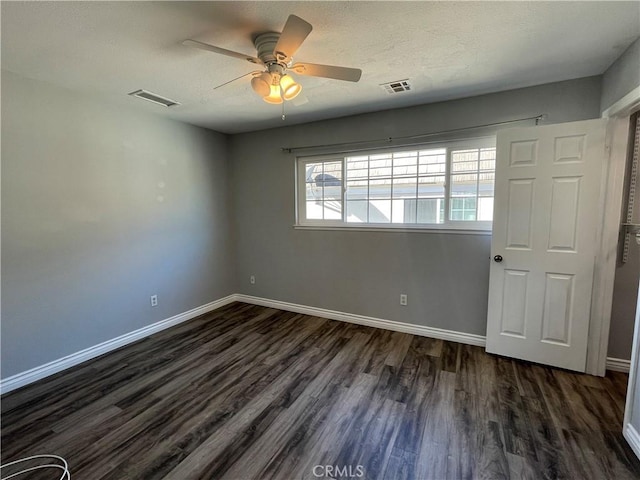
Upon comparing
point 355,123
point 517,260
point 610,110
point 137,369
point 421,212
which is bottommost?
point 137,369

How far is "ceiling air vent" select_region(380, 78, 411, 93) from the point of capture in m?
2.45

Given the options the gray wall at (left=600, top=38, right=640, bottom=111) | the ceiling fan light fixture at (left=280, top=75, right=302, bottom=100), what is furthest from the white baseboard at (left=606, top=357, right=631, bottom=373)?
the ceiling fan light fixture at (left=280, top=75, right=302, bottom=100)

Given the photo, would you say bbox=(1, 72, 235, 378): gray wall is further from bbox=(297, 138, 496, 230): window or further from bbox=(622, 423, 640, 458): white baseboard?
bbox=(622, 423, 640, 458): white baseboard

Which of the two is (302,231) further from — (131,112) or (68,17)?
(68,17)

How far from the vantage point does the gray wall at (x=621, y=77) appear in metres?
1.86

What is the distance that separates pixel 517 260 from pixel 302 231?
91.7 inches

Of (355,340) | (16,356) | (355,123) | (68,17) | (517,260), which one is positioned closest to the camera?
(68,17)

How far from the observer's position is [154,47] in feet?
6.15

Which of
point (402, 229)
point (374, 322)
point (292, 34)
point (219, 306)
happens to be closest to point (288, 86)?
point (292, 34)

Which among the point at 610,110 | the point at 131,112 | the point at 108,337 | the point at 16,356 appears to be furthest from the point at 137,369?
the point at 610,110

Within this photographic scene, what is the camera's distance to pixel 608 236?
2275mm

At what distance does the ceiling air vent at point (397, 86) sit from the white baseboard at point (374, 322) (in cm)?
238

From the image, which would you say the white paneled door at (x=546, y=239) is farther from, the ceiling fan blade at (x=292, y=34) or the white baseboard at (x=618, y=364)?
the ceiling fan blade at (x=292, y=34)

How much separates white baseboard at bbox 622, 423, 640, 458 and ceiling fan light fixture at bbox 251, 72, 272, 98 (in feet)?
9.61
